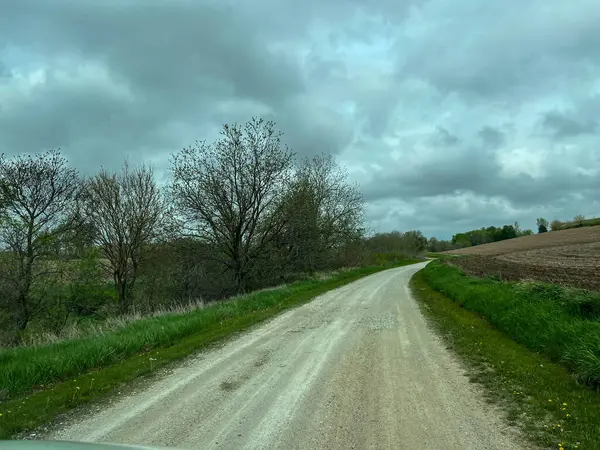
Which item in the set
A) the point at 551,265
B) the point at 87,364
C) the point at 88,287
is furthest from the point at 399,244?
the point at 87,364

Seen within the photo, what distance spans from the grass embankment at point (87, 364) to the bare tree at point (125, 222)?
1589cm

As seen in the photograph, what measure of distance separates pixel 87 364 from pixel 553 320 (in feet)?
31.7

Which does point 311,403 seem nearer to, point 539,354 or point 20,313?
point 539,354

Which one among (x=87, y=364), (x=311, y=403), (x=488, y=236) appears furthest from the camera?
(x=488, y=236)

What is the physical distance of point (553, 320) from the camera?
30.1 ft

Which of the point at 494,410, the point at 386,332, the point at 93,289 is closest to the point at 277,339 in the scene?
the point at 386,332

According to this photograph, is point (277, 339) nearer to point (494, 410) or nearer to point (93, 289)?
point (494, 410)

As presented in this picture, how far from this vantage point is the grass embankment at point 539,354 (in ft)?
16.3

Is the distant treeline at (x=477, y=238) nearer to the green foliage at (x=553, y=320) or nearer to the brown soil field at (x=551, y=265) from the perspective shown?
the brown soil field at (x=551, y=265)

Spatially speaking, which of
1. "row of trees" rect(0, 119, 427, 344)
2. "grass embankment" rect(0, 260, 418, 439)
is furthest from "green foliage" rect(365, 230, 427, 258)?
"grass embankment" rect(0, 260, 418, 439)

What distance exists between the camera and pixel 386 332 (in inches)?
436

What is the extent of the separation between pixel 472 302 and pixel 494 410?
34.1 ft

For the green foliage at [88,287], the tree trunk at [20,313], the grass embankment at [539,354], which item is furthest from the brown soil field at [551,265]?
the tree trunk at [20,313]

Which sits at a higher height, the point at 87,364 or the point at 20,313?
the point at 20,313
